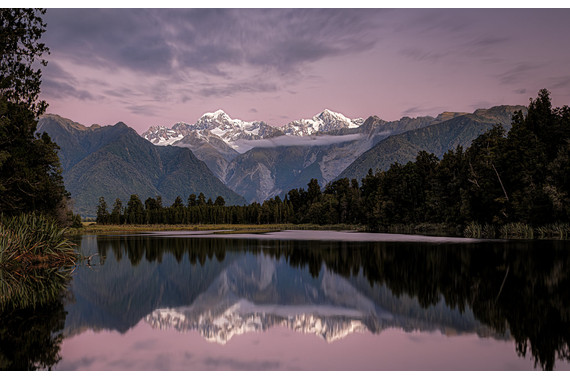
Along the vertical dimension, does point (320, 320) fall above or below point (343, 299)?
above

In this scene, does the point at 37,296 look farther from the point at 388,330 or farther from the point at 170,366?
the point at 388,330

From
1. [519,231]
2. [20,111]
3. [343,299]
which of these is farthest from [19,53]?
[519,231]

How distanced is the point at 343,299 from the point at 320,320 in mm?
4824

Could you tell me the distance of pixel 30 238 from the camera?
32375mm

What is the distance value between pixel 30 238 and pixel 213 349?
2436 centimetres

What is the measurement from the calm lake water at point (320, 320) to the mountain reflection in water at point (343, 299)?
0.06 meters

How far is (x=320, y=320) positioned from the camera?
17875 millimetres

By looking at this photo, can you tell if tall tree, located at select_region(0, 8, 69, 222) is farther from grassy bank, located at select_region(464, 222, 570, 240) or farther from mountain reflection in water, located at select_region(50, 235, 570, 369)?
A: grassy bank, located at select_region(464, 222, 570, 240)

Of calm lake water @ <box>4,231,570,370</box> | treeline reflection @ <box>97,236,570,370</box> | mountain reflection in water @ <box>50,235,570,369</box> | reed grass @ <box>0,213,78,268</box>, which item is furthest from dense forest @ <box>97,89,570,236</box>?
reed grass @ <box>0,213,78,268</box>

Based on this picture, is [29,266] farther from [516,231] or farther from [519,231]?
[516,231]

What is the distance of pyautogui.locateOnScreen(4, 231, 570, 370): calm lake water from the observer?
12805mm

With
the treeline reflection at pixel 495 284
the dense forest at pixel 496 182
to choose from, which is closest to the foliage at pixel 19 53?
the treeline reflection at pixel 495 284

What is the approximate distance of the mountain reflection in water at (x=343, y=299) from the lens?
16.1 meters
